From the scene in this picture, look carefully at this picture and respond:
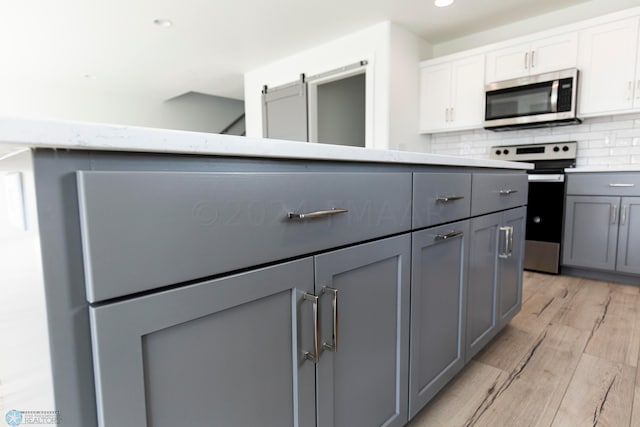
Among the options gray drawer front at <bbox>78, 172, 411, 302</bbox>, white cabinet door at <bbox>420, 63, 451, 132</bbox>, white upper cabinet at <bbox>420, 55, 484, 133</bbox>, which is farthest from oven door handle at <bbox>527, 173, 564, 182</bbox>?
gray drawer front at <bbox>78, 172, 411, 302</bbox>

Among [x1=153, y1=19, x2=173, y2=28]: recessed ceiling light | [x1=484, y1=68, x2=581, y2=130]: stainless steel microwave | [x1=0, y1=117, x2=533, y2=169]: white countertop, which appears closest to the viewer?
[x1=0, y1=117, x2=533, y2=169]: white countertop

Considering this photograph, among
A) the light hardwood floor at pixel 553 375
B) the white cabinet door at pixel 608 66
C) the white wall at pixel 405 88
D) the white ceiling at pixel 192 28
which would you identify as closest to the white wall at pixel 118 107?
the white ceiling at pixel 192 28

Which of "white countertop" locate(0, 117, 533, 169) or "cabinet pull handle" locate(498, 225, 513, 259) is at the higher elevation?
"white countertop" locate(0, 117, 533, 169)

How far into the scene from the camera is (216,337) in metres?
0.59

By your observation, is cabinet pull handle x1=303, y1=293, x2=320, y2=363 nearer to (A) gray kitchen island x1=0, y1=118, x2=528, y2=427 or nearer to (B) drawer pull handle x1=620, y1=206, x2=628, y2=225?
(A) gray kitchen island x1=0, y1=118, x2=528, y2=427

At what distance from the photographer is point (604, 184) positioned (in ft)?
8.96

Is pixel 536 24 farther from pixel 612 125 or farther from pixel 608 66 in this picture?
pixel 612 125

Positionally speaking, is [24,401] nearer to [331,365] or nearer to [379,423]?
[331,365]

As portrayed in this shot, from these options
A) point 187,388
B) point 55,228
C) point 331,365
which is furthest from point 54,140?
point 331,365

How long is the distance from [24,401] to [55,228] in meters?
0.32

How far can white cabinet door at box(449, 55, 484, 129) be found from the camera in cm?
343

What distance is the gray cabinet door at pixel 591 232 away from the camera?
8.94 feet

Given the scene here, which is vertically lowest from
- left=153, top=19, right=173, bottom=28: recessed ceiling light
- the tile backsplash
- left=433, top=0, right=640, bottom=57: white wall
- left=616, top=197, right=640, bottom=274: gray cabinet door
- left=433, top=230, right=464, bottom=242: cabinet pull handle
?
left=616, top=197, right=640, bottom=274: gray cabinet door

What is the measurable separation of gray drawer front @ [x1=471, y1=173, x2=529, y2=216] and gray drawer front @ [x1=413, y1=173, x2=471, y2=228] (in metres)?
0.08
